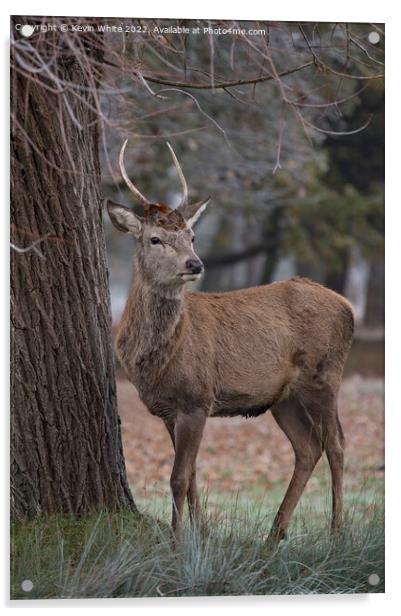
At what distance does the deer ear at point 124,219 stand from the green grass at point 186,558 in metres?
1.40

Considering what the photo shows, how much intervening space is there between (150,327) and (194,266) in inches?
19.0

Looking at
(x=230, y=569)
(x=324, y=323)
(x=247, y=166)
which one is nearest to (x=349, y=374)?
(x=247, y=166)

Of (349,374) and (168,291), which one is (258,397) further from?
(349,374)

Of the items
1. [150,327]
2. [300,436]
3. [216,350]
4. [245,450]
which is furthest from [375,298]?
[150,327]

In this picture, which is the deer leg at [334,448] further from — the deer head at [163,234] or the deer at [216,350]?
the deer head at [163,234]

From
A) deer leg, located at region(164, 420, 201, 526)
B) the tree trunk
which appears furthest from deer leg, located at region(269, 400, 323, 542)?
the tree trunk

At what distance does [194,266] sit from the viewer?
4.94 m

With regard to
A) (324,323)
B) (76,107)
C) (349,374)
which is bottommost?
(349,374)

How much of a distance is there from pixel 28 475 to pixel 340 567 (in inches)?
64.2

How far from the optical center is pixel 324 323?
229 inches

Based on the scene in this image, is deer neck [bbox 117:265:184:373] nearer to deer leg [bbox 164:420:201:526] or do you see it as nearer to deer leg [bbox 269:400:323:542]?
deer leg [bbox 164:420:201:526]

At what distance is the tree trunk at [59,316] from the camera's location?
492 cm

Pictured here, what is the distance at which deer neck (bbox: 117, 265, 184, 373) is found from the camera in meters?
5.22
